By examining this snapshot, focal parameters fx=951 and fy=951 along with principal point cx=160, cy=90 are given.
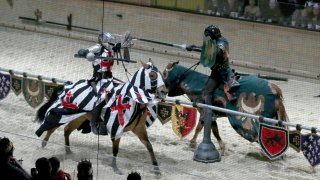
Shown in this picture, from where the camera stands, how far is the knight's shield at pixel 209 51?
1356cm

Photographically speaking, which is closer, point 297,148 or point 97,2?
point 297,148

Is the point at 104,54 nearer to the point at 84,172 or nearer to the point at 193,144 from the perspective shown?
the point at 193,144

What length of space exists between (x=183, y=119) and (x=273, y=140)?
148cm

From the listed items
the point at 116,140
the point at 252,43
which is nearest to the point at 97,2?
the point at 252,43

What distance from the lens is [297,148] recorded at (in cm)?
1242

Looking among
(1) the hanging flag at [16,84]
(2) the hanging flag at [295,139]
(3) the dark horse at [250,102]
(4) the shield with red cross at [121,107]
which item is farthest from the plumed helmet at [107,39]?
(2) the hanging flag at [295,139]

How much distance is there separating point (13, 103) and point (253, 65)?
5.75 meters

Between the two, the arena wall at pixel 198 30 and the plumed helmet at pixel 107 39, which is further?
the arena wall at pixel 198 30

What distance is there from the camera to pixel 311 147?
1228cm

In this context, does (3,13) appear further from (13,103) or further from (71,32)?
(13,103)

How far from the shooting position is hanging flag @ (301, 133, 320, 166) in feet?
40.0

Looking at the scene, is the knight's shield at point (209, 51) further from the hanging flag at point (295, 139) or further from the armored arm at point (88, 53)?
the hanging flag at point (295, 139)

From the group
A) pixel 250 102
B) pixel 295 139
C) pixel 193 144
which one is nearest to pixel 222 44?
pixel 250 102

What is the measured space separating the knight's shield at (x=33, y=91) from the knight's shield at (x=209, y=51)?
2.50 m
